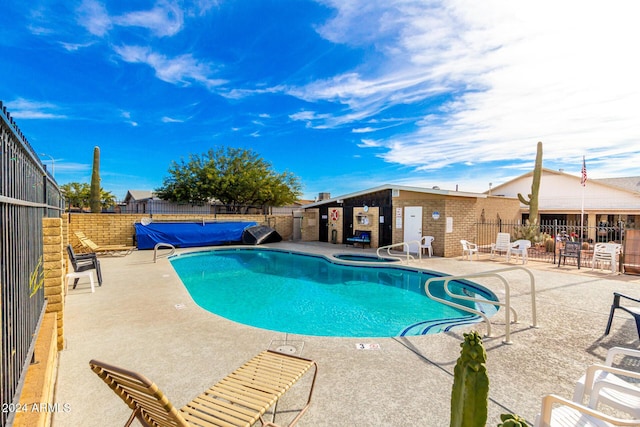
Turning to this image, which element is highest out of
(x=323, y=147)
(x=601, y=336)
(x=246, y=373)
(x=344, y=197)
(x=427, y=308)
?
(x=323, y=147)

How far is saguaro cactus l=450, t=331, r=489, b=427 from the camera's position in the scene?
5.21 ft

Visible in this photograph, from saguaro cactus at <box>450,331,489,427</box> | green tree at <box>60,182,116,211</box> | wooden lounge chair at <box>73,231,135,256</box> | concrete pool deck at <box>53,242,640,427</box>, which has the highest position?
green tree at <box>60,182,116,211</box>

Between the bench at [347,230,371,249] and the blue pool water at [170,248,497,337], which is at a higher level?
the bench at [347,230,371,249]

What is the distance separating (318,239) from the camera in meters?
18.8

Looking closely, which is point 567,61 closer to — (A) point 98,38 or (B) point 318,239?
(B) point 318,239

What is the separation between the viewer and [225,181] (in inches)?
861

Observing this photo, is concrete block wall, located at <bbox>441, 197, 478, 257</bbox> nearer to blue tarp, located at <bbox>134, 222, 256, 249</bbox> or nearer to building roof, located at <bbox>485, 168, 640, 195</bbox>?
blue tarp, located at <bbox>134, 222, 256, 249</bbox>

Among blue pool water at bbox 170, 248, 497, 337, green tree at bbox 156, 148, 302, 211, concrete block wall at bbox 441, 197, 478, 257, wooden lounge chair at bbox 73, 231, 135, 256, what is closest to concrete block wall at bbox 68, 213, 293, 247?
wooden lounge chair at bbox 73, 231, 135, 256

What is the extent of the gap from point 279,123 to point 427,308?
18.9m

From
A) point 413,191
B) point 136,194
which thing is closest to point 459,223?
point 413,191

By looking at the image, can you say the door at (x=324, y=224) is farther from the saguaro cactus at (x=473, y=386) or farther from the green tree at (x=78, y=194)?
the green tree at (x=78, y=194)

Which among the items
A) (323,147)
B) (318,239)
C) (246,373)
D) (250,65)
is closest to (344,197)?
(318,239)

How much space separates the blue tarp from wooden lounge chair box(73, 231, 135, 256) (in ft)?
2.91

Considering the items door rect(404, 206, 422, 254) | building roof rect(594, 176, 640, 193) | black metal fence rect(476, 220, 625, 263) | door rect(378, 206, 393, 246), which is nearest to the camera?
black metal fence rect(476, 220, 625, 263)
